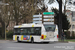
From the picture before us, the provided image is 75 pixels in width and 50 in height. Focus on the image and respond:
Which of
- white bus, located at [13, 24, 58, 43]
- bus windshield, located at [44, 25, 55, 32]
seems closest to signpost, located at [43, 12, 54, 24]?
white bus, located at [13, 24, 58, 43]

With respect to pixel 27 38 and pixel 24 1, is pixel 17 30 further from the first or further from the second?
pixel 24 1

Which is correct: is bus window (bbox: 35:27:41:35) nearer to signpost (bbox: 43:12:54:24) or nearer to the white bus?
the white bus

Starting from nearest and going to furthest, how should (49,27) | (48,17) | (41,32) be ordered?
(41,32) < (49,27) < (48,17)

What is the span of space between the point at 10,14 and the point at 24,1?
361 centimetres

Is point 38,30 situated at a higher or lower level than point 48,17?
lower

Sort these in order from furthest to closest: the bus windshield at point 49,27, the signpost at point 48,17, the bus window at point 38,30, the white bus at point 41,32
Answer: the signpost at point 48,17 < the bus window at point 38,30 < the bus windshield at point 49,27 < the white bus at point 41,32

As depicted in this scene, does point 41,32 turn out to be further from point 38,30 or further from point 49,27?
point 49,27

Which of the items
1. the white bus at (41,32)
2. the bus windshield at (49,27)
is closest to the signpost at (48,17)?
the white bus at (41,32)

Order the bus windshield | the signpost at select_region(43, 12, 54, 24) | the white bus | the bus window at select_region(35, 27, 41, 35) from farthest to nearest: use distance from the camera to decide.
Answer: the signpost at select_region(43, 12, 54, 24), the bus window at select_region(35, 27, 41, 35), the bus windshield, the white bus

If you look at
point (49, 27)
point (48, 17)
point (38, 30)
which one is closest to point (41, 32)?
point (38, 30)

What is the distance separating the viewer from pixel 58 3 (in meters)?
39.9

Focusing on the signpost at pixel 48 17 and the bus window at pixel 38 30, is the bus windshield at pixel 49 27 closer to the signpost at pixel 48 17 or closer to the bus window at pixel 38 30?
the bus window at pixel 38 30

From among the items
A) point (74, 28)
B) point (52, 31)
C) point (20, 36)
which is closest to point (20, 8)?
point (20, 36)

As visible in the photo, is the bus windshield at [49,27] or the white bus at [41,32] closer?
the white bus at [41,32]
